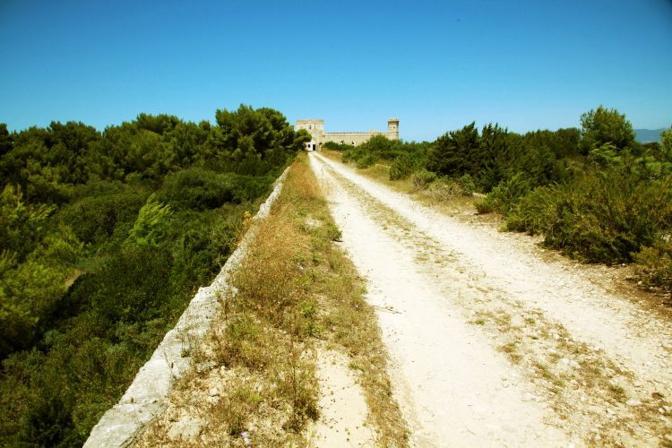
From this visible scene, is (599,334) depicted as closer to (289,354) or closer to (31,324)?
(289,354)

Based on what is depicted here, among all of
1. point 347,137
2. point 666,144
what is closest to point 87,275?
point 666,144

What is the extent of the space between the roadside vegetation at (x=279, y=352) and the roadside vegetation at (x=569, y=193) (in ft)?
14.8

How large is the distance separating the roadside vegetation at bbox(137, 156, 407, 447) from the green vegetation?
1710mm

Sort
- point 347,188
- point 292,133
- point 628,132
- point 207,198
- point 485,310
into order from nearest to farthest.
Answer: point 485,310, point 207,198, point 347,188, point 628,132, point 292,133

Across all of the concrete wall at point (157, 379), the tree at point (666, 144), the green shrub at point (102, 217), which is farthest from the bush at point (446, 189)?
the green shrub at point (102, 217)

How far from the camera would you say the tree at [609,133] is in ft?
92.9

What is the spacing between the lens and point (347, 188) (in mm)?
17703

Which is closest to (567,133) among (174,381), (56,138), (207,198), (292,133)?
(292,133)

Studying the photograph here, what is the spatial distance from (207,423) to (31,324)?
1094cm

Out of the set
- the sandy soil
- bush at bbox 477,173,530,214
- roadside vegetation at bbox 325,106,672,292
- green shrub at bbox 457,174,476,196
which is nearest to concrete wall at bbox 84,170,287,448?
the sandy soil

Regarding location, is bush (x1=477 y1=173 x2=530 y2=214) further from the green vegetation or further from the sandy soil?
the sandy soil

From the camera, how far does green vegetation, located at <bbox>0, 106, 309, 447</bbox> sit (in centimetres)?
499

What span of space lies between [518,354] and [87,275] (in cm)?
1278

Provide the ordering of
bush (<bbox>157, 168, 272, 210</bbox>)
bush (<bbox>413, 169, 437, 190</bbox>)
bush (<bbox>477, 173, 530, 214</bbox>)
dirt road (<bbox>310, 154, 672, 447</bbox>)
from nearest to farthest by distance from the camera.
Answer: dirt road (<bbox>310, 154, 672, 447</bbox>), bush (<bbox>477, 173, 530, 214</bbox>), bush (<bbox>157, 168, 272, 210</bbox>), bush (<bbox>413, 169, 437, 190</bbox>)
